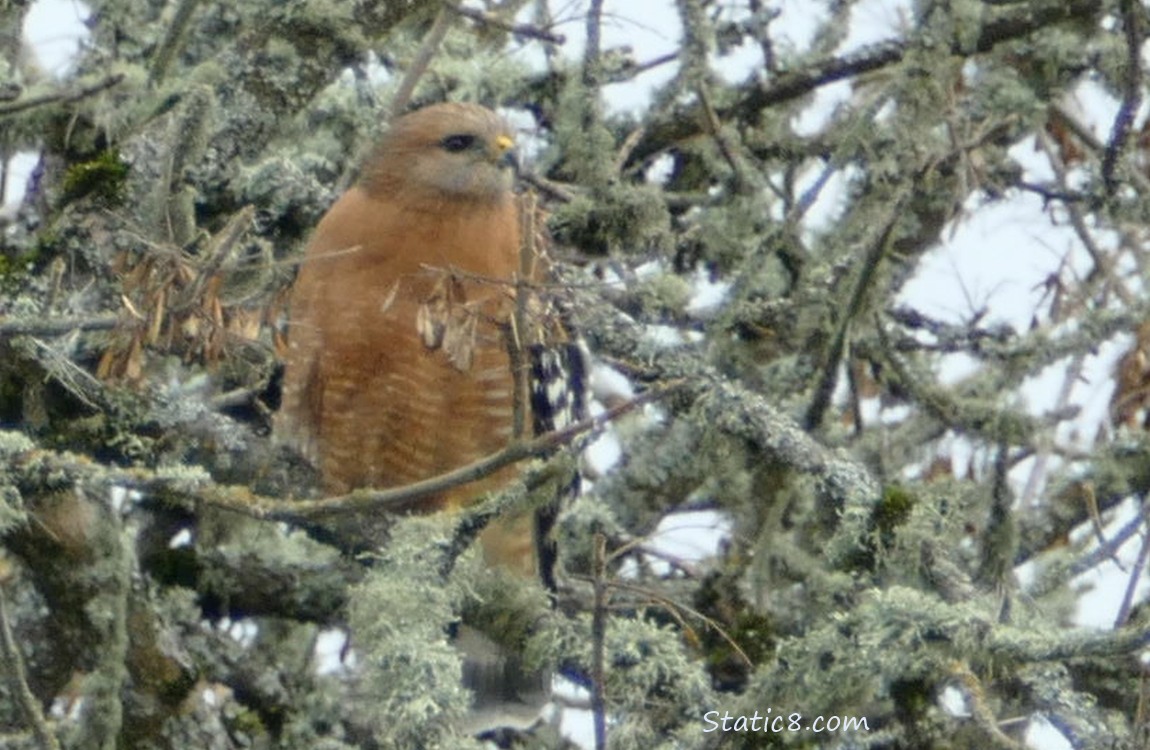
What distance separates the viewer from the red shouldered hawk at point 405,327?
4.51 m

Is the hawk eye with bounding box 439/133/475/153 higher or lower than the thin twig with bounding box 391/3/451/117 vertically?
higher

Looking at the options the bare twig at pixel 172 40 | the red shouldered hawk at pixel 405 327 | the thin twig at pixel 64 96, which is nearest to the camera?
the thin twig at pixel 64 96

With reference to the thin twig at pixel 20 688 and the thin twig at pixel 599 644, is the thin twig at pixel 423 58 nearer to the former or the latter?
the thin twig at pixel 599 644

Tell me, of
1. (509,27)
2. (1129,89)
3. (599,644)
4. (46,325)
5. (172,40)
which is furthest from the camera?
(1129,89)

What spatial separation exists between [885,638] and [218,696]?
182 centimetres

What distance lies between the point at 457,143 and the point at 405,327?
0.52 meters

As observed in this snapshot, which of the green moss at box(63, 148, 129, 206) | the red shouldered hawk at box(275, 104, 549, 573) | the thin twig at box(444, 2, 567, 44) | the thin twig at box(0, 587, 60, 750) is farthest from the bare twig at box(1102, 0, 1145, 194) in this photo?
the thin twig at box(0, 587, 60, 750)

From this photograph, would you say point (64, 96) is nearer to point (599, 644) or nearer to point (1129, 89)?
point (599, 644)

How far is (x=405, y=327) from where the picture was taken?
14.8 feet

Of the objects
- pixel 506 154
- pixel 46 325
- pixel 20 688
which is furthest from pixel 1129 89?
pixel 20 688

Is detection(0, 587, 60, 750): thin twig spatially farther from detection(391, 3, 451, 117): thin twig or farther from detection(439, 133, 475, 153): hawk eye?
detection(439, 133, 475, 153): hawk eye

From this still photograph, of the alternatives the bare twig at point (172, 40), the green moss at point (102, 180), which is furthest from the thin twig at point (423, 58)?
the green moss at point (102, 180)

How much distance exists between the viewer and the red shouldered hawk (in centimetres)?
451

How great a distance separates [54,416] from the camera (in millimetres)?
3514
